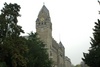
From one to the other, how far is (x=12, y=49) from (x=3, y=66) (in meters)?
2.83

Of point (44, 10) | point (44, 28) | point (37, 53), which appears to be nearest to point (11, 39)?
point (37, 53)

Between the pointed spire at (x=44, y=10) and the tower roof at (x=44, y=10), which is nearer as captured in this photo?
the pointed spire at (x=44, y=10)

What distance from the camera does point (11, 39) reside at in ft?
130

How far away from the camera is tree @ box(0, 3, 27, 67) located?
38.8 meters

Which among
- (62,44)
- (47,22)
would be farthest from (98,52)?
(62,44)

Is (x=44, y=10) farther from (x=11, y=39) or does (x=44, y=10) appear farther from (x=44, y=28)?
(x=11, y=39)

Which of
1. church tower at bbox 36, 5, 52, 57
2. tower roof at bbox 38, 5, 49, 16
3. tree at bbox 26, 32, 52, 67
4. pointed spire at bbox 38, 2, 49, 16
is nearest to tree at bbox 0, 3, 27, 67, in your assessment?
tree at bbox 26, 32, 52, 67

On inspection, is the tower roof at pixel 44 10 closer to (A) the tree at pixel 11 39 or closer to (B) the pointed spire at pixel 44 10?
(B) the pointed spire at pixel 44 10

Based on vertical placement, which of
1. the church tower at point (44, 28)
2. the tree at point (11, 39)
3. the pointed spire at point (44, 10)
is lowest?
the tree at point (11, 39)

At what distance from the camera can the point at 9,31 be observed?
40.4m

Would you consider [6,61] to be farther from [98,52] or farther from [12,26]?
[98,52]

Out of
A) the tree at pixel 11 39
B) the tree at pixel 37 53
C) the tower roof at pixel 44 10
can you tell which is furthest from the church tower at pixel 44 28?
the tree at pixel 11 39

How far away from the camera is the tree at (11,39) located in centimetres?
3881

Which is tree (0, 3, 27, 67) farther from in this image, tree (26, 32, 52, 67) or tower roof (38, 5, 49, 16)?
tower roof (38, 5, 49, 16)
